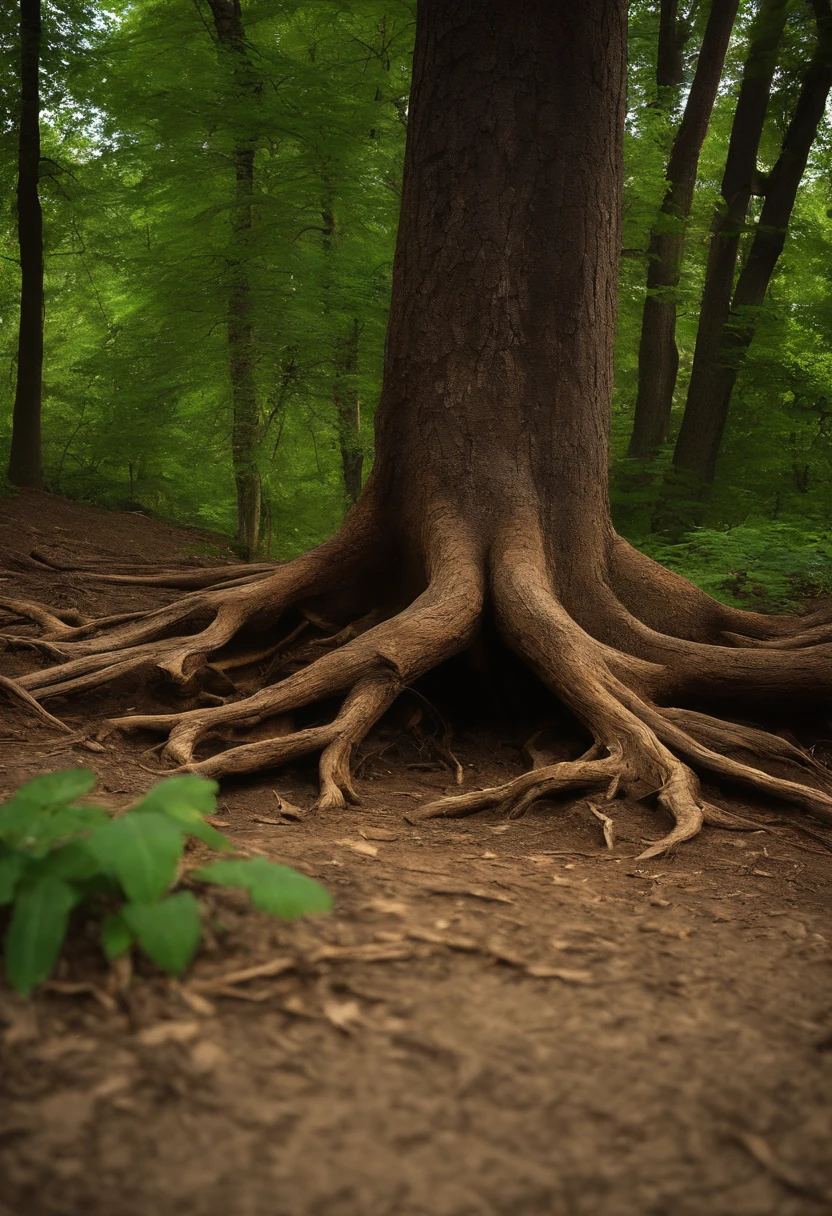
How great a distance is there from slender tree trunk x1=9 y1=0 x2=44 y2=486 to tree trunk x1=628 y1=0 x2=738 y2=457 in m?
8.39

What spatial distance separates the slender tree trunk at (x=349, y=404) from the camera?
1181 cm

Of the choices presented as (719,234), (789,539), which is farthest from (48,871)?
(719,234)

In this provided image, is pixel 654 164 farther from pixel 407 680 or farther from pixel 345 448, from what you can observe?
pixel 407 680

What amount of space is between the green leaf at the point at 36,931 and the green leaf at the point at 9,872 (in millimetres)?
21

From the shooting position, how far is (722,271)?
1174 cm

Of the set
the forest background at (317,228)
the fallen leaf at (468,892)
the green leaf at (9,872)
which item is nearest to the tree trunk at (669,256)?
the forest background at (317,228)

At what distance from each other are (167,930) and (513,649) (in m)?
3.21

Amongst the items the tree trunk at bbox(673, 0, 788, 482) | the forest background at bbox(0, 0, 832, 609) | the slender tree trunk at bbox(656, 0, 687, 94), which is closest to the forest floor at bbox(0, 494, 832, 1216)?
the forest background at bbox(0, 0, 832, 609)

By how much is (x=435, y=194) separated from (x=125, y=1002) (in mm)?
4734

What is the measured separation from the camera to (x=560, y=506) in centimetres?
510

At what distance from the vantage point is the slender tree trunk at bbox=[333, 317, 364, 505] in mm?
11812

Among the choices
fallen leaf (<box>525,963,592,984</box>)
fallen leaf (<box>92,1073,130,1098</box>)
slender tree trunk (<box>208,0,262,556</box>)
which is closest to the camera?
fallen leaf (<box>92,1073,130,1098</box>)

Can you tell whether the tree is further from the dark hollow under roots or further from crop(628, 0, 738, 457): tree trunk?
crop(628, 0, 738, 457): tree trunk

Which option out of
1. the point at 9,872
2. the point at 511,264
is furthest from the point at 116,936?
the point at 511,264
